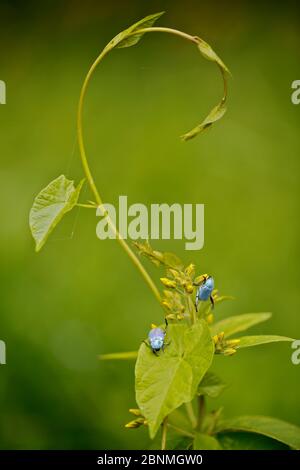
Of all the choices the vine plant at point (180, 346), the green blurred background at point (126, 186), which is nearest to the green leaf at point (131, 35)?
the vine plant at point (180, 346)

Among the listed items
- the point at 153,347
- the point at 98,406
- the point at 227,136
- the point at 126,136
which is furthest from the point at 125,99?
the point at 153,347

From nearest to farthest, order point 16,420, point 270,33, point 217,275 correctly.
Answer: point 16,420 → point 217,275 → point 270,33

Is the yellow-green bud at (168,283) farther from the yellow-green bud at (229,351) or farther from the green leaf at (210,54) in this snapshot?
the green leaf at (210,54)

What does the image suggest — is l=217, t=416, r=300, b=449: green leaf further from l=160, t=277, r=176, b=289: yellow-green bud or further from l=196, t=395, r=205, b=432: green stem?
l=160, t=277, r=176, b=289: yellow-green bud

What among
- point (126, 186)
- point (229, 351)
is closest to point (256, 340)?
point (229, 351)

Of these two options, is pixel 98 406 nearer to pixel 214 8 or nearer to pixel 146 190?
pixel 146 190

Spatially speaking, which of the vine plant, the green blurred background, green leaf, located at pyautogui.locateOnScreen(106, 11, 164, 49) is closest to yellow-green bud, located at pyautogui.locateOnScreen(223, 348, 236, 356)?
the vine plant

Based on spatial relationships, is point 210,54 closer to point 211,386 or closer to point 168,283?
point 168,283

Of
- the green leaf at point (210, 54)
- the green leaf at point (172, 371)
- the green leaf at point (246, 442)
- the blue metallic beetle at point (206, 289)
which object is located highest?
the green leaf at point (210, 54)
